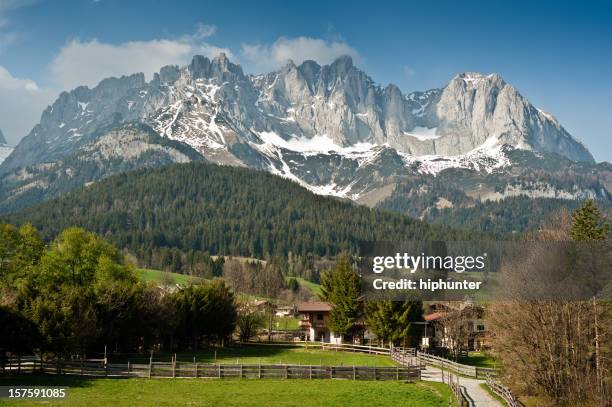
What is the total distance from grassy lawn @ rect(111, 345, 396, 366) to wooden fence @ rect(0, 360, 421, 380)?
10977 millimetres

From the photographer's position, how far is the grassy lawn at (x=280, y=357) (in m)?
68.6

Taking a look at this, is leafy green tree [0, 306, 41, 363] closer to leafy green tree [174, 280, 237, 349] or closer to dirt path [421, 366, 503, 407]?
leafy green tree [174, 280, 237, 349]

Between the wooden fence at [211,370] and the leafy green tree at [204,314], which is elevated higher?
the leafy green tree at [204,314]

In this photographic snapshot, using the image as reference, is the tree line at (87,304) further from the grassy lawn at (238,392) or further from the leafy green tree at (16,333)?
the grassy lawn at (238,392)

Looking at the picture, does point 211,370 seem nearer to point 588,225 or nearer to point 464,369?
point 464,369

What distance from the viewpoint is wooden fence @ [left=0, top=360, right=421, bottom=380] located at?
50.3 m

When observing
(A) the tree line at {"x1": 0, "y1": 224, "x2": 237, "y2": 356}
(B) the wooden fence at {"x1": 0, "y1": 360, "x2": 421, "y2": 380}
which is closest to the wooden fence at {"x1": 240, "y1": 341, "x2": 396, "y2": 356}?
(A) the tree line at {"x1": 0, "y1": 224, "x2": 237, "y2": 356}

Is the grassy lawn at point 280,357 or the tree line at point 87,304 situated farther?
the grassy lawn at point 280,357

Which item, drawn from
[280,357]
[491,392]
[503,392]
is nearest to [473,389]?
[491,392]

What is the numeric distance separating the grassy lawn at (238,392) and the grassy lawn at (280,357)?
15.3m

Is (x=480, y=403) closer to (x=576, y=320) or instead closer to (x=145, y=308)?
(x=576, y=320)

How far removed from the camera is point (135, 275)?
84.9 metres

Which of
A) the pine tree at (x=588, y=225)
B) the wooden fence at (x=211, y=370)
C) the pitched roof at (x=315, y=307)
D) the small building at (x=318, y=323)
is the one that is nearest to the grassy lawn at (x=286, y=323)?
the pitched roof at (x=315, y=307)

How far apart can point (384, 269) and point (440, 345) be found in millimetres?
51685
